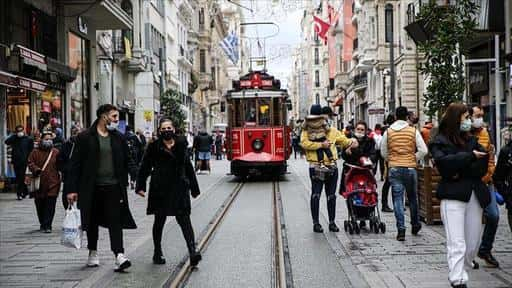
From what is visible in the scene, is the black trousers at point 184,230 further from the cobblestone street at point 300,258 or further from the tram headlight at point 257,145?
the tram headlight at point 257,145

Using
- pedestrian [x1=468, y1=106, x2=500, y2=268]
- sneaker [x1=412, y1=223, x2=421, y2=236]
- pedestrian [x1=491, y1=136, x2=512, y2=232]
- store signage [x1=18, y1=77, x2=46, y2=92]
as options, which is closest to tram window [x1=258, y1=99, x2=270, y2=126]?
store signage [x1=18, y1=77, x2=46, y2=92]

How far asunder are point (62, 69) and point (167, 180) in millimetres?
17164

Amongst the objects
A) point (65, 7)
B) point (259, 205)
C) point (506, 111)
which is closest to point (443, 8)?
point (259, 205)

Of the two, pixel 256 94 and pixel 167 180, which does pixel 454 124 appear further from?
pixel 256 94

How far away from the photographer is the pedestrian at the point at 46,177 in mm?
13445

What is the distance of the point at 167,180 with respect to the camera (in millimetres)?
9961

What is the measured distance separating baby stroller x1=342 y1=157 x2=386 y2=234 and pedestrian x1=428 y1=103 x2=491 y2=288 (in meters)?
4.51

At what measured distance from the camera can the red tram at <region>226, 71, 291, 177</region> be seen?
2733 cm

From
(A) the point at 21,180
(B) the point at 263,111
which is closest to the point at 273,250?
(A) the point at 21,180

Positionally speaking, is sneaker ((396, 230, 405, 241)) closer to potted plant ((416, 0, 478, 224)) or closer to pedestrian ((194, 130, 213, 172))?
potted plant ((416, 0, 478, 224))

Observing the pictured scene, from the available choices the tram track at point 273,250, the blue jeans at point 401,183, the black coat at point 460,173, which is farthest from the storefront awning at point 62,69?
the black coat at point 460,173

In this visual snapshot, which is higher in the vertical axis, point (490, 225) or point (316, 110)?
point (316, 110)

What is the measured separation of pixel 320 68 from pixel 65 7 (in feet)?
305

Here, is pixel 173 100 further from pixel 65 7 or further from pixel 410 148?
pixel 410 148
